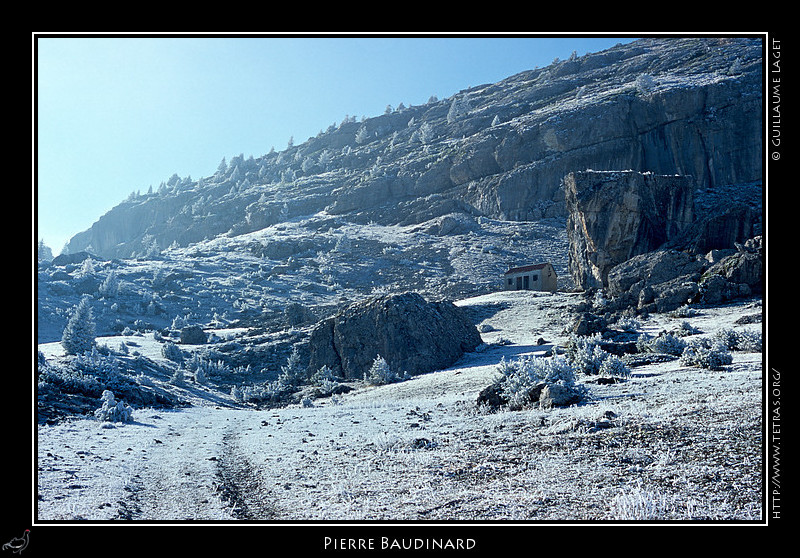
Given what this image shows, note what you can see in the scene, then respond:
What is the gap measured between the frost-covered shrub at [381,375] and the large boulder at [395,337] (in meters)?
1.31

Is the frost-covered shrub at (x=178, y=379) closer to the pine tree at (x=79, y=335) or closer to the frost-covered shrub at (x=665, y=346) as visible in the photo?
the pine tree at (x=79, y=335)

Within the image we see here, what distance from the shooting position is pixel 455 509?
627 centimetres

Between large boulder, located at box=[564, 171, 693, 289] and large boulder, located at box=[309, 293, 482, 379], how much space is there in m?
18.2

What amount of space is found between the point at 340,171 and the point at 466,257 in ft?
219

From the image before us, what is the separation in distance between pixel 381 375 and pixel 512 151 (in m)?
87.4

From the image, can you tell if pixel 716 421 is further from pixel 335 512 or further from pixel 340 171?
pixel 340 171

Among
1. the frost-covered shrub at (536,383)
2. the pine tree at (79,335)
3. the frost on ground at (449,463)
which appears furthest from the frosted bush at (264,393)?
the frost-covered shrub at (536,383)

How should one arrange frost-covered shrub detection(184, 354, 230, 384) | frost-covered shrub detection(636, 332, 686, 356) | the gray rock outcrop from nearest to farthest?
1. frost-covered shrub detection(636, 332, 686, 356)
2. the gray rock outcrop
3. frost-covered shrub detection(184, 354, 230, 384)

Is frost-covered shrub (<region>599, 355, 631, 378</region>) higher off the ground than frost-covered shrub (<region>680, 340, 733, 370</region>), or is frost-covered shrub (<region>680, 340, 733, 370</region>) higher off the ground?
frost-covered shrub (<region>680, 340, 733, 370</region>)

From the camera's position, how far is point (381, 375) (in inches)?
1041

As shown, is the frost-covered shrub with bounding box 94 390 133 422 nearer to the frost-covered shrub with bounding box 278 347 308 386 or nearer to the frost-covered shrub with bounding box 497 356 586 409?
the frost-covered shrub with bounding box 497 356 586 409
